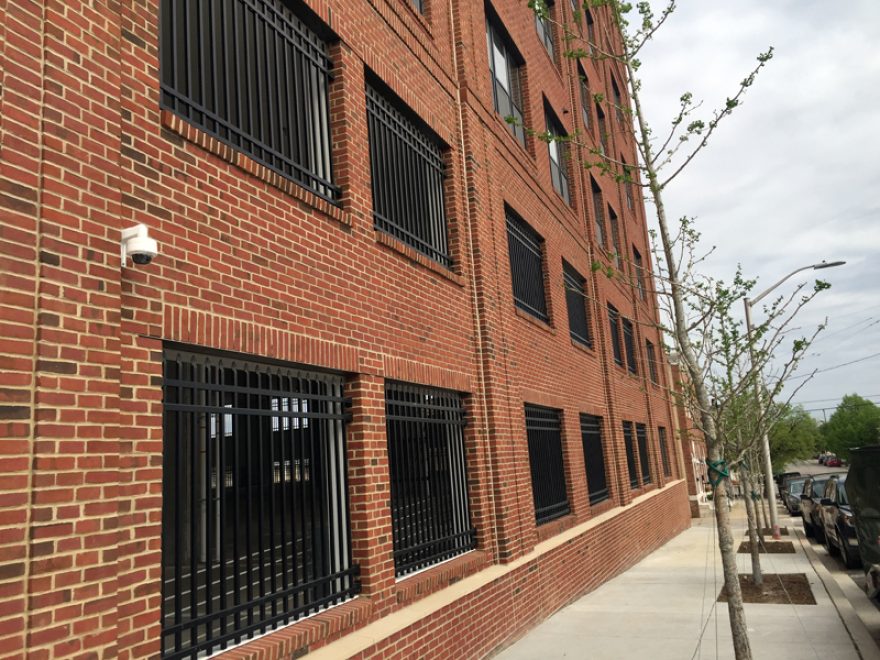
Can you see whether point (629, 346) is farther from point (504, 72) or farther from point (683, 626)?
point (683, 626)

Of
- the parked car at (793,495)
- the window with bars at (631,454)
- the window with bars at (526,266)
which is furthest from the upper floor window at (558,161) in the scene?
the parked car at (793,495)

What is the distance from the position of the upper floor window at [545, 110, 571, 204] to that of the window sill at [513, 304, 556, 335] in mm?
3502

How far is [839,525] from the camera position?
14023 millimetres

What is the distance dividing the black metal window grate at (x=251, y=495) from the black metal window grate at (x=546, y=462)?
Result: 4.81 metres

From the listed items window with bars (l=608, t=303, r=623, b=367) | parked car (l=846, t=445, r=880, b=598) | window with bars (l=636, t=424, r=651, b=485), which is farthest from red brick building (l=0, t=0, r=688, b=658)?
window with bars (l=636, t=424, r=651, b=485)

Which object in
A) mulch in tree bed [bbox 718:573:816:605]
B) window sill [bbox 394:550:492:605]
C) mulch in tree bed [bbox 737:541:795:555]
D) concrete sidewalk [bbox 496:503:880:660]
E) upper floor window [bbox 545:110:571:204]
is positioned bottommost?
mulch in tree bed [bbox 737:541:795:555]

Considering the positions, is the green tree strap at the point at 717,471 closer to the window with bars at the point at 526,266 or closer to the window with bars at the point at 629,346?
the window with bars at the point at 526,266

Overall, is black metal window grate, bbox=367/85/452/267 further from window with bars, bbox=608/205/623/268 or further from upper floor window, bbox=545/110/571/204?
window with bars, bbox=608/205/623/268

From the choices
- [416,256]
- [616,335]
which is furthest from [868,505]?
[616,335]

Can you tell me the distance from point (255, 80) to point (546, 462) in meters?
7.24

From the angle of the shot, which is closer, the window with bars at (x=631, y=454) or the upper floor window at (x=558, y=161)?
the upper floor window at (x=558, y=161)

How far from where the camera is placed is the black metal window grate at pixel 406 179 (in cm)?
734

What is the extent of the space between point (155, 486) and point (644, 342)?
21.6m

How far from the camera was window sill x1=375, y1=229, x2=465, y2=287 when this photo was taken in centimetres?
669
